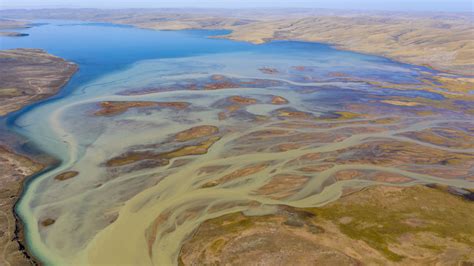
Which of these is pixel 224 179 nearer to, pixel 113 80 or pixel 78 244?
pixel 78 244

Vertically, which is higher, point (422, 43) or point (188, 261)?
point (422, 43)

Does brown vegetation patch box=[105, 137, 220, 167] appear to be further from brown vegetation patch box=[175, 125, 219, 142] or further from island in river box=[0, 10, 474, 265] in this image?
brown vegetation patch box=[175, 125, 219, 142]

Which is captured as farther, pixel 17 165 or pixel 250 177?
pixel 17 165

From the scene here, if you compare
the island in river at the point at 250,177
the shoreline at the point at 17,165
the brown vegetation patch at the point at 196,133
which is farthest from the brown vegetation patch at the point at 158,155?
the shoreline at the point at 17,165

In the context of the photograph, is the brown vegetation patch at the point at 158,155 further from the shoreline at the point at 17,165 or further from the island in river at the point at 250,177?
the shoreline at the point at 17,165

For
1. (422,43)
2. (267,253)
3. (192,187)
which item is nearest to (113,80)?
(192,187)

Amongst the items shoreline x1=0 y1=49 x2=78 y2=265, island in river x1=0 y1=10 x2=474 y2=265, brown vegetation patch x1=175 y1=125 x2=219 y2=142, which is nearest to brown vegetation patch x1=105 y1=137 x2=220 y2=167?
island in river x1=0 y1=10 x2=474 y2=265

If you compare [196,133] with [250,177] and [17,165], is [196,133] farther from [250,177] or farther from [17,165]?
[17,165]

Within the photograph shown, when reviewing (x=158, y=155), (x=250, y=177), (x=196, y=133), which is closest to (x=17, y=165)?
(x=158, y=155)
